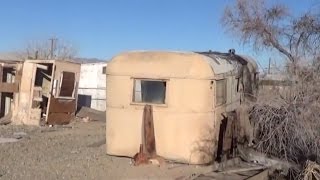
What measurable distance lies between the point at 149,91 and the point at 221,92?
5.91ft

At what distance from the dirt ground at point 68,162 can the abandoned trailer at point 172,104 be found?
1.62ft

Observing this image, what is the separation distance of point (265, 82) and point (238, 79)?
2660mm

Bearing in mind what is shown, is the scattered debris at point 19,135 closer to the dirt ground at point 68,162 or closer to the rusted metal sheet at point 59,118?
the dirt ground at point 68,162

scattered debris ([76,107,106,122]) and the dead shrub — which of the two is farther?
scattered debris ([76,107,106,122])

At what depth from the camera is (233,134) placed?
12961 mm

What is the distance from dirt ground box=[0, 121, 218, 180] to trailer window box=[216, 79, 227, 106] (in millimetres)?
1814

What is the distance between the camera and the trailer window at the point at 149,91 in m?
12.3

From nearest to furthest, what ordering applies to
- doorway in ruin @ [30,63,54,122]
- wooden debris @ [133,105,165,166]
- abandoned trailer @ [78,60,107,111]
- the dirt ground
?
the dirt ground, wooden debris @ [133,105,165,166], doorway in ruin @ [30,63,54,122], abandoned trailer @ [78,60,107,111]

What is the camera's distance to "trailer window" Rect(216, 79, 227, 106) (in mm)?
12430

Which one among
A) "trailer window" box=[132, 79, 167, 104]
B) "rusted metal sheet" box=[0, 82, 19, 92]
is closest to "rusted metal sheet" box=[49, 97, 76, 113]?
"rusted metal sheet" box=[0, 82, 19, 92]

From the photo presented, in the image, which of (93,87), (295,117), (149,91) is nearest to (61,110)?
(93,87)

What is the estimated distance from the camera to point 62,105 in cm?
2147

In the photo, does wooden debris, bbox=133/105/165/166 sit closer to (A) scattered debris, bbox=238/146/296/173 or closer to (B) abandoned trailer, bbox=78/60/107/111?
(A) scattered debris, bbox=238/146/296/173

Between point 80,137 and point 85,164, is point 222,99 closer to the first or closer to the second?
point 85,164
